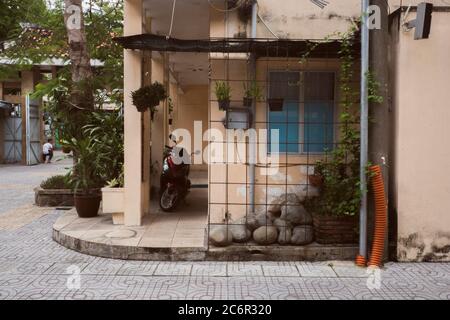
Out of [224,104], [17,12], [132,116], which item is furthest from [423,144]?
[17,12]

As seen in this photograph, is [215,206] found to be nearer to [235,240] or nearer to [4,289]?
[235,240]

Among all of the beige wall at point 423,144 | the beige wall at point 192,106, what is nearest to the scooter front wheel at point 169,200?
the beige wall at point 423,144

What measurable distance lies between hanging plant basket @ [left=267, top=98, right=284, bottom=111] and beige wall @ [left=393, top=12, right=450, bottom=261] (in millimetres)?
1589

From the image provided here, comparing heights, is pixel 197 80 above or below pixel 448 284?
above

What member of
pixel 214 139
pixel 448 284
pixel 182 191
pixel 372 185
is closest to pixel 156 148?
pixel 182 191

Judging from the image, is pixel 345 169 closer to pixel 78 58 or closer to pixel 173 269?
pixel 173 269

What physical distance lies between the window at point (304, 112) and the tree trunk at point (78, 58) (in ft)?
14.5

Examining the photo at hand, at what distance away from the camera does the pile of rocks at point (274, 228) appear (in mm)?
6543

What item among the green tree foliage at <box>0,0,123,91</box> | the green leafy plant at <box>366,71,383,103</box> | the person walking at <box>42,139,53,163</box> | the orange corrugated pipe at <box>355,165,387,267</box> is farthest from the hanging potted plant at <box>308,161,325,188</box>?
the person walking at <box>42,139,53,163</box>

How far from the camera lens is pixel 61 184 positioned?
1145cm

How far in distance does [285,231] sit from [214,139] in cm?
179

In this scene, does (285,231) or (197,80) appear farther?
(197,80)

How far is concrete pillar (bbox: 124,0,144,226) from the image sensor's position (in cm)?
739

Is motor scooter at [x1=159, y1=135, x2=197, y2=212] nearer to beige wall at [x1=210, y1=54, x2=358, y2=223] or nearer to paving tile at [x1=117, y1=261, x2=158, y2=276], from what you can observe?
beige wall at [x1=210, y1=54, x2=358, y2=223]
